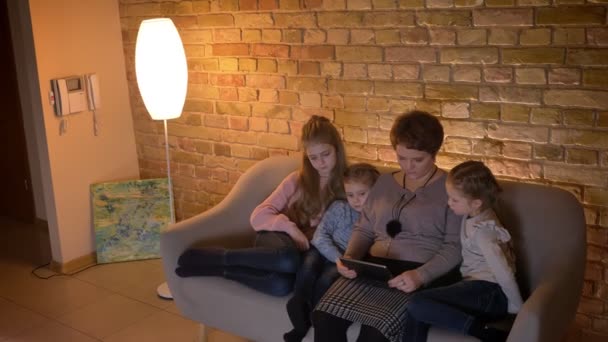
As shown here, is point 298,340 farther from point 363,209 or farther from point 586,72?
point 586,72

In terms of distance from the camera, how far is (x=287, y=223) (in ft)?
9.25

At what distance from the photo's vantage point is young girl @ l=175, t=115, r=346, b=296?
8.61 feet

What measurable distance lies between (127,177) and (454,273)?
2.47m

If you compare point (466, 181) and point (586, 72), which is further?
point (586, 72)

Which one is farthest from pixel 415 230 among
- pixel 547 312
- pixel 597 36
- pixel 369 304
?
pixel 597 36

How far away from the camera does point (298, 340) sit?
96.2 inches

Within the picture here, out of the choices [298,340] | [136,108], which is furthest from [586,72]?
[136,108]

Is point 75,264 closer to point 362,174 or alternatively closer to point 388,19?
point 362,174

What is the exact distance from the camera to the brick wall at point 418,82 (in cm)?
261

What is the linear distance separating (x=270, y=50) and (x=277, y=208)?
37.5 inches

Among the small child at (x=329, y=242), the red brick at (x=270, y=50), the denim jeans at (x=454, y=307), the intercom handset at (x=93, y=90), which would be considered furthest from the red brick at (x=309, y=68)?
the denim jeans at (x=454, y=307)

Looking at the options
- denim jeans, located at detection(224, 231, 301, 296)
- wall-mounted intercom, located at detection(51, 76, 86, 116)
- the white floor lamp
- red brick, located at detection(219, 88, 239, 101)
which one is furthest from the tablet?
wall-mounted intercom, located at detection(51, 76, 86, 116)

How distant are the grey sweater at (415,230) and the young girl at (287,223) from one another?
229 millimetres

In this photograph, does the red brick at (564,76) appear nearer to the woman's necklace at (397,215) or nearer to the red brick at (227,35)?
the woman's necklace at (397,215)
